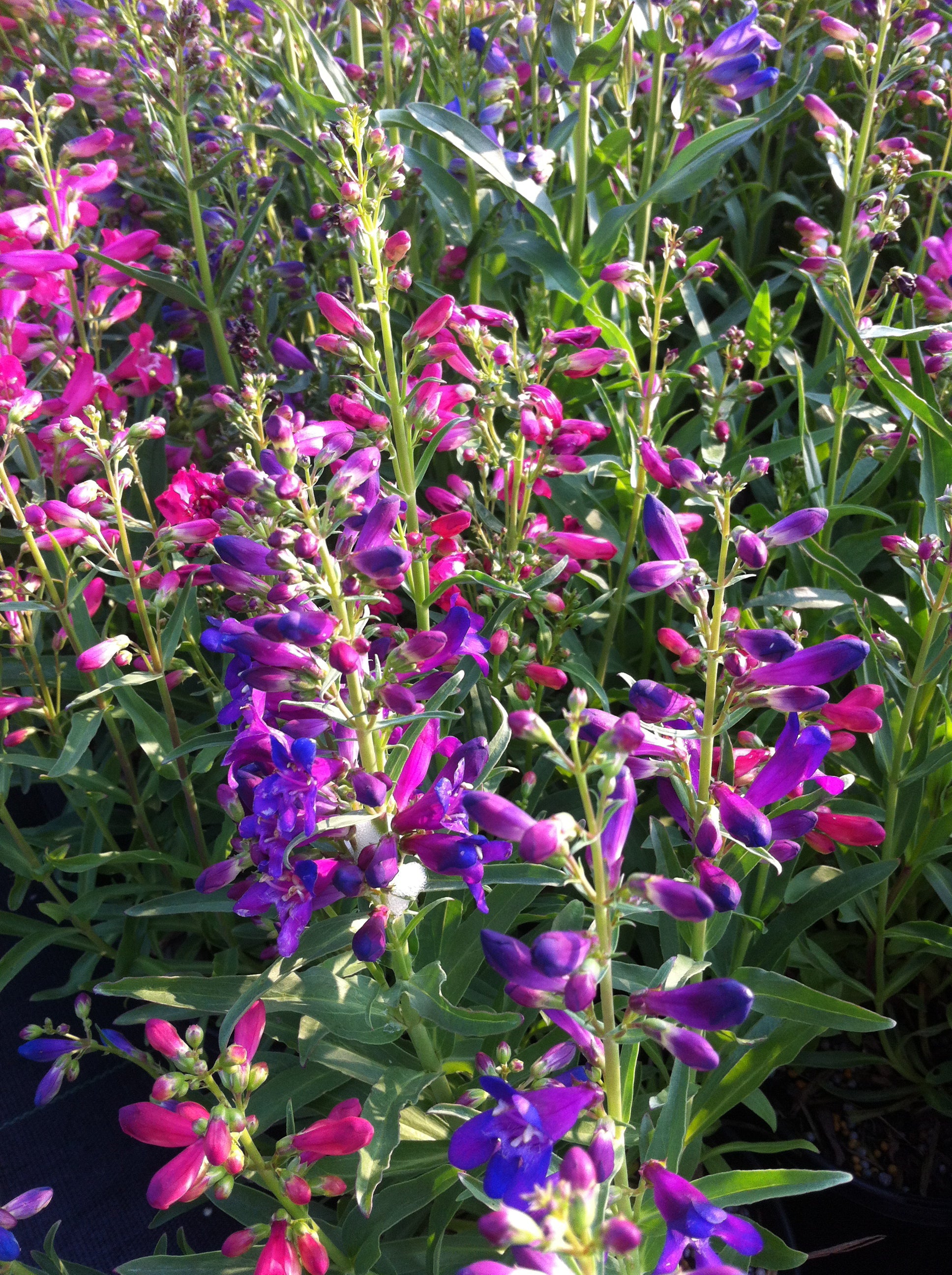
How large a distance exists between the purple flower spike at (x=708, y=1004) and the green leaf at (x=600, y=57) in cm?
202

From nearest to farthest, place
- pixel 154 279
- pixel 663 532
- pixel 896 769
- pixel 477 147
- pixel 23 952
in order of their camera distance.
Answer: pixel 663 532
pixel 896 769
pixel 23 952
pixel 477 147
pixel 154 279

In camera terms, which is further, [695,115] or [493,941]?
[695,115]

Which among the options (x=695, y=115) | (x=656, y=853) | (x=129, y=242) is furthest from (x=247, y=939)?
(x=695, y=115)

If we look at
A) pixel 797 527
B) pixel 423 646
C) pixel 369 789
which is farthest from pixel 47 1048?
pixel 797 527

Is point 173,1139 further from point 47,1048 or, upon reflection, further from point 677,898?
point 677,898

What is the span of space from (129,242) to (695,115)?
6.51ft

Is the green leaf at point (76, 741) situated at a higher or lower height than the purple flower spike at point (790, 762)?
lower

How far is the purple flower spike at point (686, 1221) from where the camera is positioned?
1102 mm

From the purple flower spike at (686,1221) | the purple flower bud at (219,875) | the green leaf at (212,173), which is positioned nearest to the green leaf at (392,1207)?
the purple flower spike at (686,1221)

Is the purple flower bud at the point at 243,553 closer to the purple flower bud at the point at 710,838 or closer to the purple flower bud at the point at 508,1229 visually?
the purple flower bud at the point at 710,838

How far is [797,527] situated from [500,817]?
64 centimetres

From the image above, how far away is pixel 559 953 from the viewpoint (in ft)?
3.19

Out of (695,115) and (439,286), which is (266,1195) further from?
(695,115)

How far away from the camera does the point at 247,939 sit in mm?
2225
